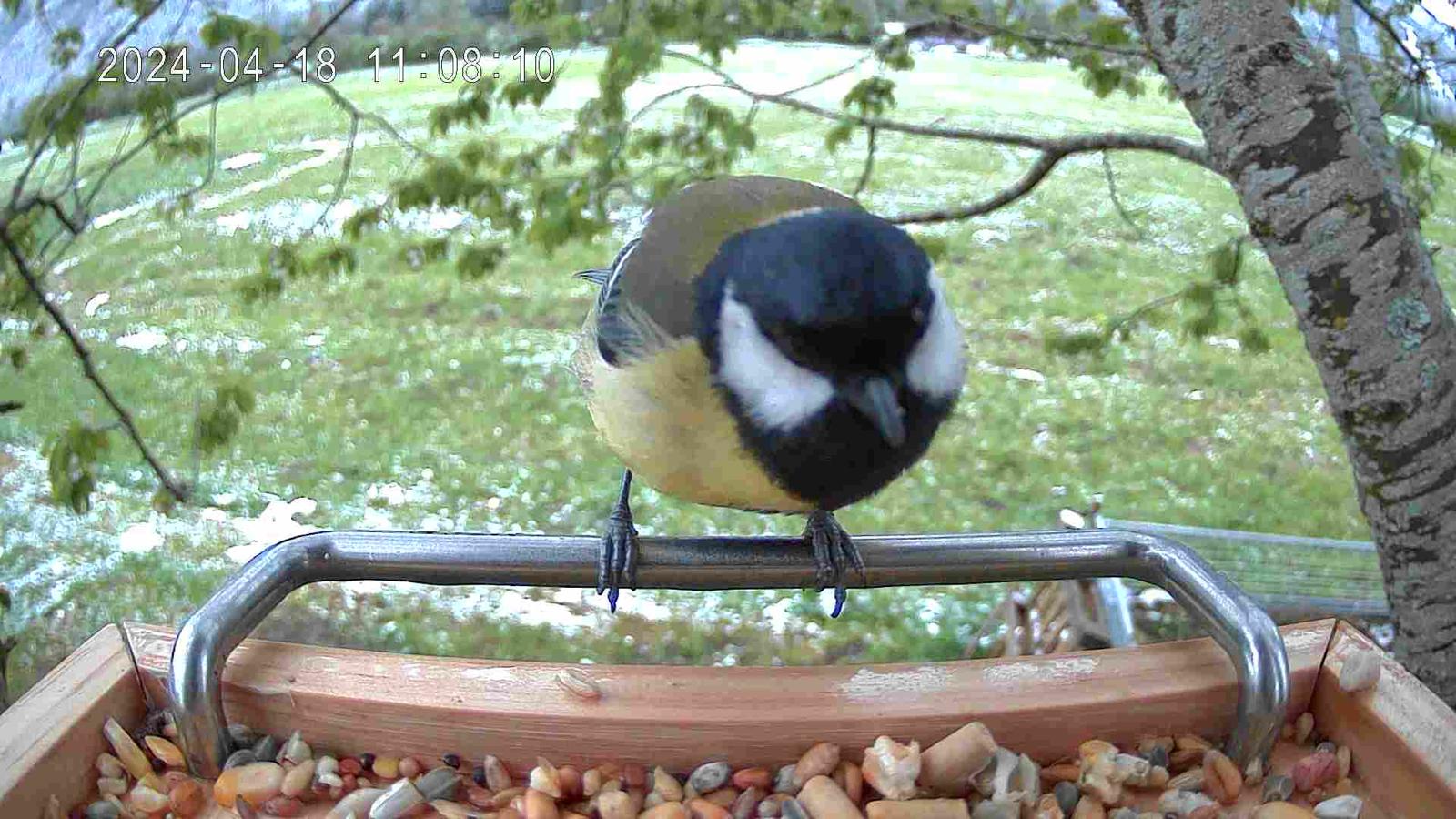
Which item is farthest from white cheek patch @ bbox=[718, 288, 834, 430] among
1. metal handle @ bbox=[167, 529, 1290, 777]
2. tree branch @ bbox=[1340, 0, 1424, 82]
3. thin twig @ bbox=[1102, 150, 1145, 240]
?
thin twig @ bbox=[1102, 150, 1145, 240]

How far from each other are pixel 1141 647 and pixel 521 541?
0.47m

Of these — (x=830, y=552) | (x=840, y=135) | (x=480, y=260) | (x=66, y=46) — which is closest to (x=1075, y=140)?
(x=840, y=135)

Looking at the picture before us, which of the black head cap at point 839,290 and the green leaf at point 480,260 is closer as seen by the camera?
the black head cap at point 839,290

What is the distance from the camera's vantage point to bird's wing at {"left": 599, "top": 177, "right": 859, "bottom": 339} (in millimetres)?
816

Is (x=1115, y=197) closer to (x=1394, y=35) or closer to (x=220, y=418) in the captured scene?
(x=1394, y=35)

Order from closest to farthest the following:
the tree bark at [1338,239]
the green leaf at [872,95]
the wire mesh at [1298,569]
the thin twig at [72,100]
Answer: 1. the tree bark at [1338,239]
2. the thin twig at [72,100]
3. the green leaf at [872,95]
4. the wire mesh at [1298,569]

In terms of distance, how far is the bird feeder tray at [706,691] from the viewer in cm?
72

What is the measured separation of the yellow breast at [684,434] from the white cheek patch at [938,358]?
0.12 m

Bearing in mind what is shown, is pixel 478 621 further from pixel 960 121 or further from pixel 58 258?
pixel 960 121

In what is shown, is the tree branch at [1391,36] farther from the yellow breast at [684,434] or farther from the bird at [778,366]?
the yellow breast at [684,434]

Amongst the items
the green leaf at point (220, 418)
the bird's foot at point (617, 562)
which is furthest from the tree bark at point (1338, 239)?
the green leaf at point (220, 418)

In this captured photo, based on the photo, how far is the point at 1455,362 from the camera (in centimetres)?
117

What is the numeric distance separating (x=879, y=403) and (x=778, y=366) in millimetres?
70

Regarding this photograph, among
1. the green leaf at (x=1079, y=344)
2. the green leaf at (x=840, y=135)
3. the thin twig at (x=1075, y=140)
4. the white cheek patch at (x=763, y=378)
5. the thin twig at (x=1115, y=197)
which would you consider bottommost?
the green leaf at (x=1079, y=344)
